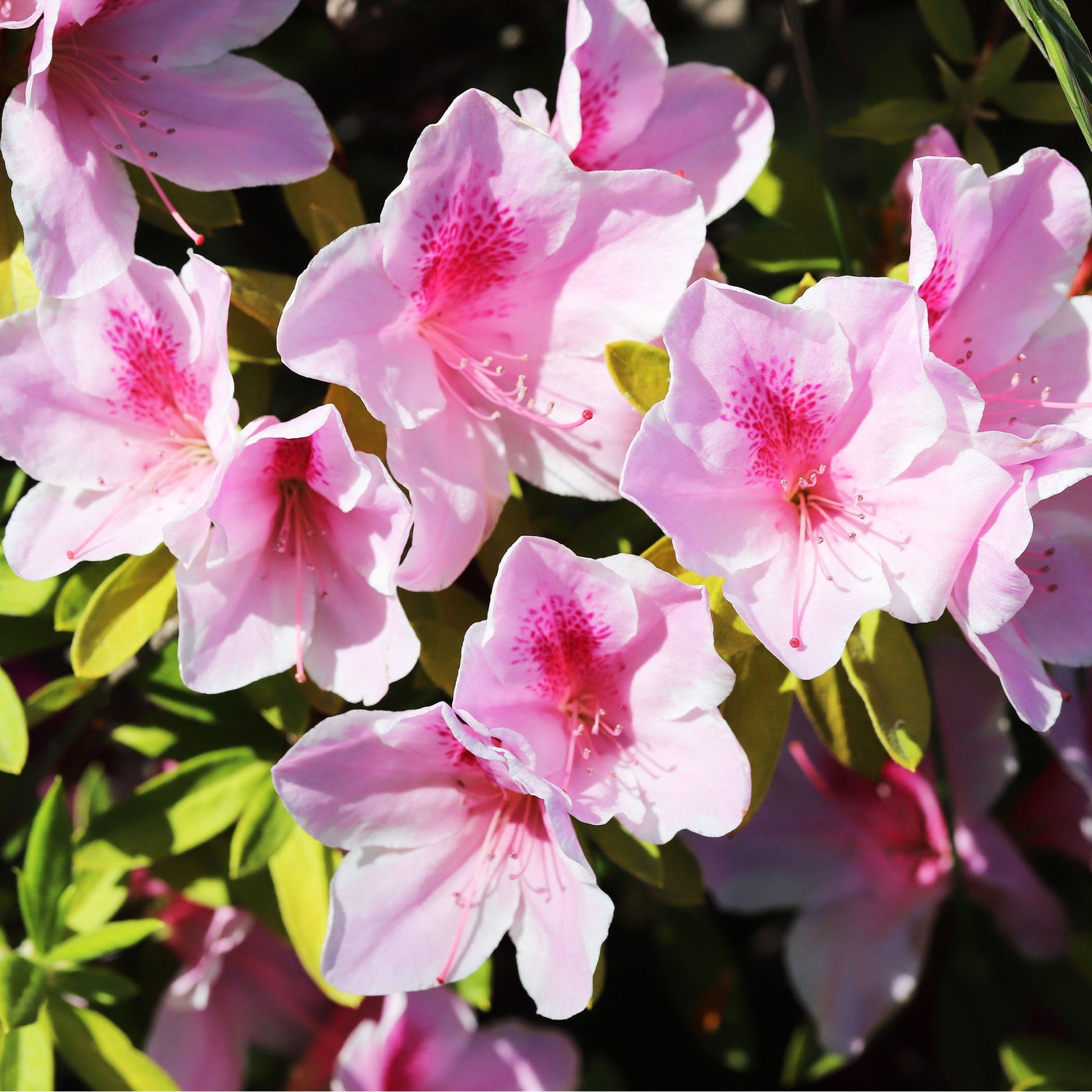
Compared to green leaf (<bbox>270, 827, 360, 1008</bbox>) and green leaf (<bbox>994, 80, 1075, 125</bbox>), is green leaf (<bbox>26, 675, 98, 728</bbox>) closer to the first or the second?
green leaf (<bbox>270, 827, 360, 1008</bbox>)

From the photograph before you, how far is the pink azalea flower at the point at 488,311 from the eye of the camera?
0.78 meters

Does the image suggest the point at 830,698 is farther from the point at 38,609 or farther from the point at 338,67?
the point at 338,67

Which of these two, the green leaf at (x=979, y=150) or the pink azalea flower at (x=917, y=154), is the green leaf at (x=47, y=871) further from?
the green leaf at (x=979, y=150)

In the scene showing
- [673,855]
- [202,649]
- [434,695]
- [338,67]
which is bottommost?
[673,855]

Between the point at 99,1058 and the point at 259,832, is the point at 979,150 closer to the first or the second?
the point at 259,832

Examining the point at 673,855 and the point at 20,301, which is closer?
the point at 20,301

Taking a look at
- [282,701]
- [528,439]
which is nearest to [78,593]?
[282,701]

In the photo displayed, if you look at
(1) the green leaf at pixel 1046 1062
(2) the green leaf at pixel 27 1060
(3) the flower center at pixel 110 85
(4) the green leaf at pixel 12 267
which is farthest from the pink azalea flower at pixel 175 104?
(1) the green leaf at pixel 1046 1062

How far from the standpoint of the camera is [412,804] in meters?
0.90

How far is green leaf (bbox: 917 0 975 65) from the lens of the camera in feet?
3.62

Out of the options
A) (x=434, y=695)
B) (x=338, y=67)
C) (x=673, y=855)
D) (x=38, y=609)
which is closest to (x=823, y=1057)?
(x=673, y=855)

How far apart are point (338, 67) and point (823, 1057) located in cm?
134

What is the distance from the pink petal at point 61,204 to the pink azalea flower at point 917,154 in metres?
0.63

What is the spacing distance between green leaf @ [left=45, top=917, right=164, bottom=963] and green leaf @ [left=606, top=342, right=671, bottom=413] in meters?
0.61
